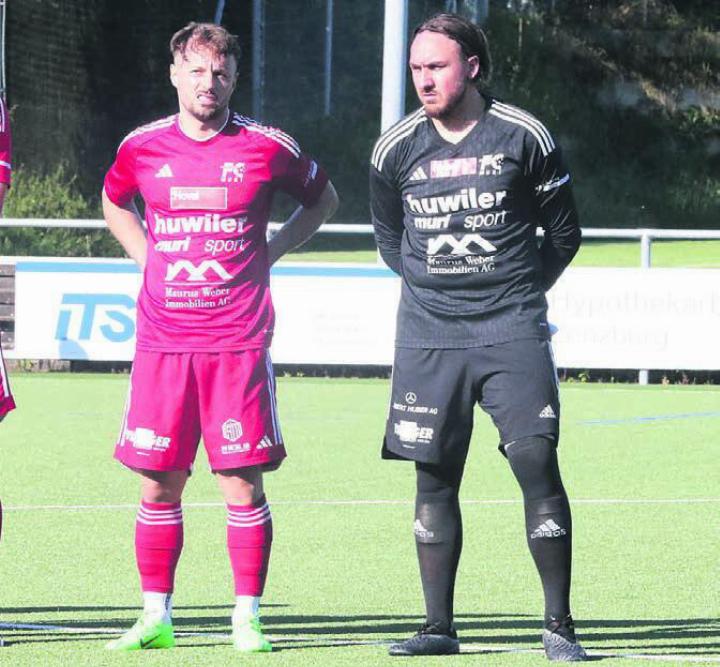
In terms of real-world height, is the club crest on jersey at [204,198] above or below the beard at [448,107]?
below

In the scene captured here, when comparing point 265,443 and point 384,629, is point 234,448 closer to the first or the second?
point 265,443

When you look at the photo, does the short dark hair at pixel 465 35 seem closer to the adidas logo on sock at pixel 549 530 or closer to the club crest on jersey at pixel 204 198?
the club crest on jersey at pixel 204 198

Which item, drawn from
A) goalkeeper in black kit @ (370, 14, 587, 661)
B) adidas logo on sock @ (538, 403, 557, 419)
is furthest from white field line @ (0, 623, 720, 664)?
adidas logo on sock @ (538, 403, 557, 419)

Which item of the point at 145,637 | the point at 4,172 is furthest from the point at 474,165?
the point at 145,637

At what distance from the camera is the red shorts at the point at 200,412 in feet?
20.2

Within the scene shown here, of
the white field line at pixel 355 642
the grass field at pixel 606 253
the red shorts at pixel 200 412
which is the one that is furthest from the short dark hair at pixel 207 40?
the grass field at pixel 606 253

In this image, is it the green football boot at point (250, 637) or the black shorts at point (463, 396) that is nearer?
the black shorts at point (463, 396)

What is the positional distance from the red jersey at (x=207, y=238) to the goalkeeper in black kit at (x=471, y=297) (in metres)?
0.46

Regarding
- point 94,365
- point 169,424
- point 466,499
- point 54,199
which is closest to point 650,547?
point 466,499

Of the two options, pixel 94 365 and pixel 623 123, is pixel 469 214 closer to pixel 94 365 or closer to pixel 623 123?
pixel 94 365

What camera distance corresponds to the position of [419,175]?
19.8ft

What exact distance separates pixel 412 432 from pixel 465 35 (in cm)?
131

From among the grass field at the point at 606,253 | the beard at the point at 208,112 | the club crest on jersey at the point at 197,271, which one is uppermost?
the beard at the point at 208,112

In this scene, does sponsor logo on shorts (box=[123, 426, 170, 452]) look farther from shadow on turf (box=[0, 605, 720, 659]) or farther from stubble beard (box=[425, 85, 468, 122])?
stubble beard (box=[425, 85, 468, 122])
